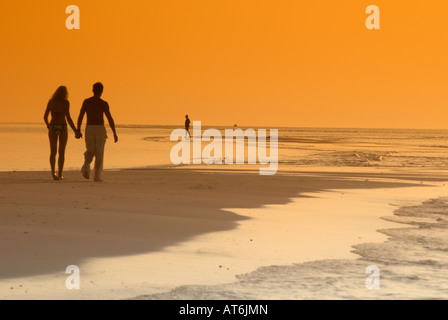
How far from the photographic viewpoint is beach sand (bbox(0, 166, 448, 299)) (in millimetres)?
7035

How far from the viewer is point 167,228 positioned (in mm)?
9914

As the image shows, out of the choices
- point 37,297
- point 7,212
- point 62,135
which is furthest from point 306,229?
point 62,135

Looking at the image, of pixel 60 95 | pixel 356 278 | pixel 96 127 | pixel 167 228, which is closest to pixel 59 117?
pixel 60 95

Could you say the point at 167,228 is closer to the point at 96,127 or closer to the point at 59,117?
the point at 96,127

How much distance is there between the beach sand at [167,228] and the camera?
7035 mm

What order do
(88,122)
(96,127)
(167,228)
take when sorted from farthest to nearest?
(88,122) < (96,127) < (167,228)

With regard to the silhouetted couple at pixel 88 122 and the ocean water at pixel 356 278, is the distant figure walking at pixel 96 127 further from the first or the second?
the ocean water at pixel 356 278

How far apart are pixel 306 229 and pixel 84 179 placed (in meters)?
7.91

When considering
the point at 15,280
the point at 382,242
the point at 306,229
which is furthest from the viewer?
the point at 306,229

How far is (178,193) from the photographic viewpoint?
14336mm

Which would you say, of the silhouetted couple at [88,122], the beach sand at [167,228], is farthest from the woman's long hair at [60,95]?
the beach sand at [167,228]

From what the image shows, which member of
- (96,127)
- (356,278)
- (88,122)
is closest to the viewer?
(356,278)

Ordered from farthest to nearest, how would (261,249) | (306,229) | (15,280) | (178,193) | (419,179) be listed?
(419,179) < (178,193) < (306,229) < (261,249) < (15,280)
